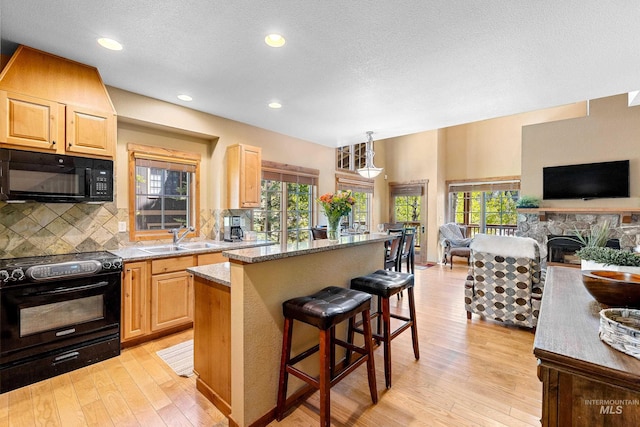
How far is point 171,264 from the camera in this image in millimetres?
3041

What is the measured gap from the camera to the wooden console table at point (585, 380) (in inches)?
32.6

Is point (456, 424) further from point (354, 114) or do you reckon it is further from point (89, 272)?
point (354, 114)

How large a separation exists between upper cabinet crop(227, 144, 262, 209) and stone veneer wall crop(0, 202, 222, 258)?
1.33 metres

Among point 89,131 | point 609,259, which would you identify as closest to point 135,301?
point 89,131

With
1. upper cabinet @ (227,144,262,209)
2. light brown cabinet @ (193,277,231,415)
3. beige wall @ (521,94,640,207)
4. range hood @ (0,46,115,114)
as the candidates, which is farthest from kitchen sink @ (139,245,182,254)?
beige wall @ (521,94,640,207)

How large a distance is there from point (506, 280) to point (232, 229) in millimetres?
3582

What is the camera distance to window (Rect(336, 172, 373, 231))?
262 inches

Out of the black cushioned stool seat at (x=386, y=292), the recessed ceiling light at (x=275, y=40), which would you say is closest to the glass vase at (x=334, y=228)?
the black cushioned stool seat at (x=386, y=292)

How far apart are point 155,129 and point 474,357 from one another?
443 centimetres

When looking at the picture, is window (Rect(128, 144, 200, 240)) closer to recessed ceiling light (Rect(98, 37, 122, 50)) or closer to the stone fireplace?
recessed ceiling light (Rect(98, 37, 122, 50))

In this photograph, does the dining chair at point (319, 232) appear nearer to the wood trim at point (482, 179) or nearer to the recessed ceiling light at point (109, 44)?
the recessed ceiling light at point (109, 44)

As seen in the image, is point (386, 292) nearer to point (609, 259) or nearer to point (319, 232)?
point (609, 259)

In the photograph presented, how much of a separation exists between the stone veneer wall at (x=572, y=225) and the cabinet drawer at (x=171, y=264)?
240 inches

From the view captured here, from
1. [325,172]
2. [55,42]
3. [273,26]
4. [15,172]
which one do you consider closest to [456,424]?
[273,26]
